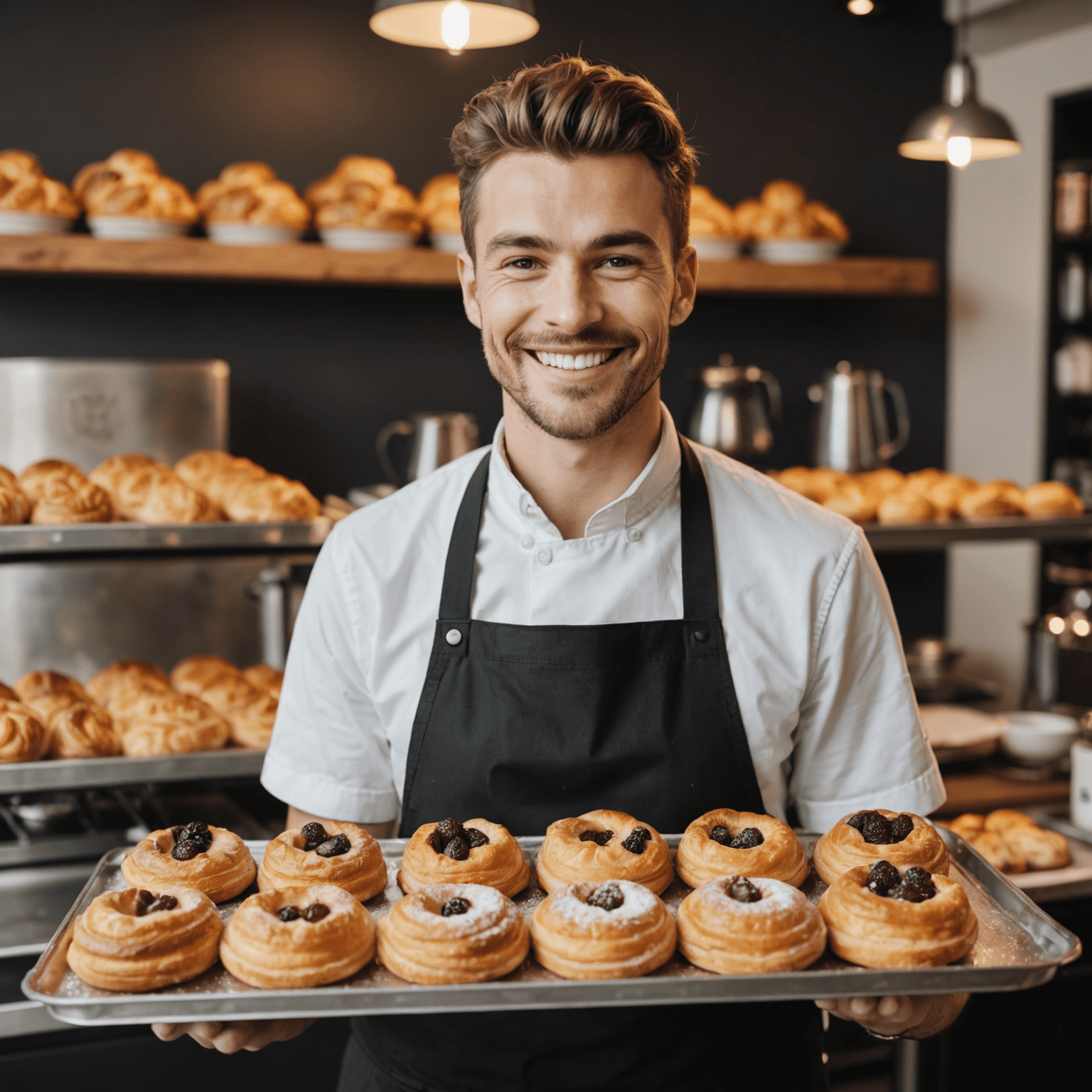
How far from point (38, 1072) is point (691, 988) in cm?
179

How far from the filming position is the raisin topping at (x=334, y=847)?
5.31 feet

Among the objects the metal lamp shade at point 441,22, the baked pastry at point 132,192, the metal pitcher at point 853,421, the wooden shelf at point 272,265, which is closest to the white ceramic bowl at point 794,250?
the wooden shelf at point 272,265

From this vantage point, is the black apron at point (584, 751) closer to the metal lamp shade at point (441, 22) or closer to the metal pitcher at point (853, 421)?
the metal lamp shade at point (441, 22)

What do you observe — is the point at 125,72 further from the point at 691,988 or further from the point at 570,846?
the point at 691,988

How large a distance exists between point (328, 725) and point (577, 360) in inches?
29.5

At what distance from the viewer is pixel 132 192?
291 centimetres

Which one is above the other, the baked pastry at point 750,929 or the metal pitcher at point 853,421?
the metal pitcher at point 853,421

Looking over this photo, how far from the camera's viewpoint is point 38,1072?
244cm

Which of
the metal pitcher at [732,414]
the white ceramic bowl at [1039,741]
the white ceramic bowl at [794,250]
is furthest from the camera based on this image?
the white ceramic bowl at [794,250]

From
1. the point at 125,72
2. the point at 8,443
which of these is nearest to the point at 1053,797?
the point at 8,443

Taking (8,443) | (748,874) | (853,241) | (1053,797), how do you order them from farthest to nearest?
(853,241) → (1053,797) → (8,443) → (748,874)

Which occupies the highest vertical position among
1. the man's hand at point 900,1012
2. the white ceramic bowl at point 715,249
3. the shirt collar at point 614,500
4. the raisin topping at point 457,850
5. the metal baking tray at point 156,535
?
the white ceramic bowl at point 715,249

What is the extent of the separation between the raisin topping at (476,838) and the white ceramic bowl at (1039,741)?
2.21 m

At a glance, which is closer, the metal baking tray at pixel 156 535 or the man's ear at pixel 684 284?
the man's ear at pixel 684 284
